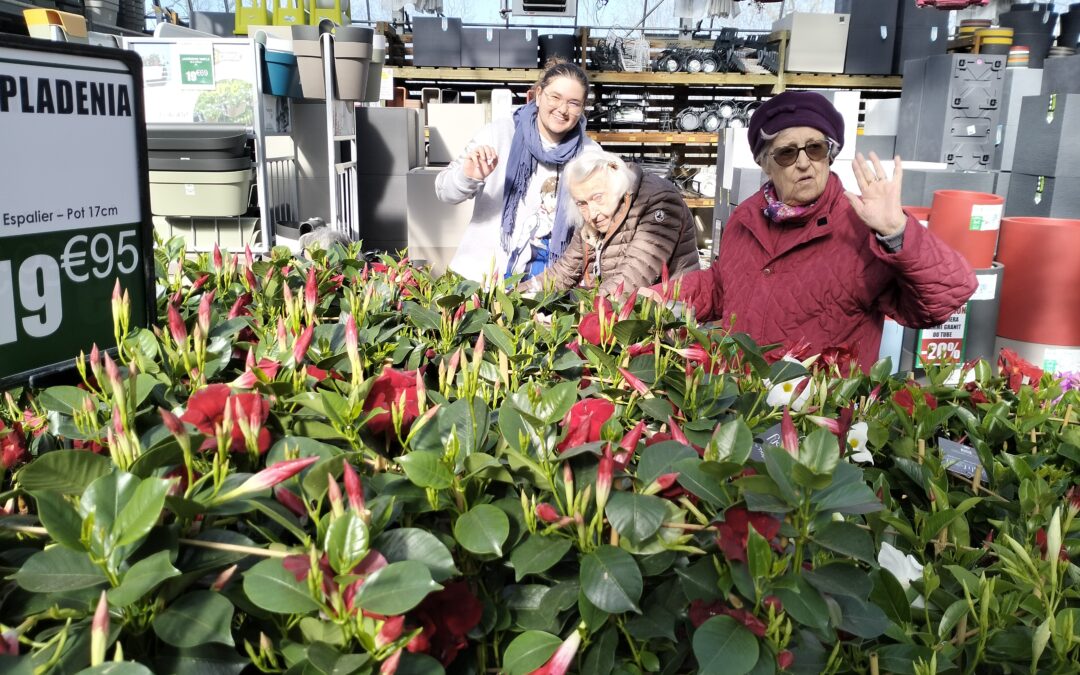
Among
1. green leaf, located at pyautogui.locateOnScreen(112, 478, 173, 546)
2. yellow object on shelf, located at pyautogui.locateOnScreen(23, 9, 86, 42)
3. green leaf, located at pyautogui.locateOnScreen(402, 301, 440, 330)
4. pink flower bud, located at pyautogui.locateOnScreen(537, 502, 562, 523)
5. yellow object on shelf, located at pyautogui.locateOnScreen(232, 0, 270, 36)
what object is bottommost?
pink flower bud, located at pyautogui.locateOnScreen(537, 502, 562, 523)

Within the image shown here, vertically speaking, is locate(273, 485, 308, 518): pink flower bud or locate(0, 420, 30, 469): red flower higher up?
locate(273, 485, 308, 518): pink flower bud

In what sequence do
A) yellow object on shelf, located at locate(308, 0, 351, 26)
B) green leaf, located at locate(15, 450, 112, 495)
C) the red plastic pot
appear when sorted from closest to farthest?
green leaf, located at locate(15, 450, 112, 495) → the red plastic pot → yellow object on shelf, located at locate(308, 0, 351, 26)

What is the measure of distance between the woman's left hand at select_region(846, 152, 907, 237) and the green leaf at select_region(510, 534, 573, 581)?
1435 millimetres

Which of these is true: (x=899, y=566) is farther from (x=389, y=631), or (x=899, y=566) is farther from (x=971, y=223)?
(x=971, y=223)

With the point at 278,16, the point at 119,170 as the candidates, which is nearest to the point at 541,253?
the point at 119,170

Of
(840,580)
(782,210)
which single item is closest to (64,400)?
(840,580)

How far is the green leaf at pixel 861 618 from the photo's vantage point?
0.51 meters

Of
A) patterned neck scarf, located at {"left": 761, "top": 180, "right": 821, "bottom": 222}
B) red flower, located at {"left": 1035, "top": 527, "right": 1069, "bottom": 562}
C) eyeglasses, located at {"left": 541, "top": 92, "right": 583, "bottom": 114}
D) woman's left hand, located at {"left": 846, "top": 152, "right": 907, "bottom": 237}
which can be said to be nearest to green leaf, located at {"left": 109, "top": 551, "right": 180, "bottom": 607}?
red flower, located at {"left": 1035, "top": 527, "right": 1069, "bottom": 562}

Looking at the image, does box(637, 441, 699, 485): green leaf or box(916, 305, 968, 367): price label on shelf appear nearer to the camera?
box(637, 441, 699, 485): green leaf

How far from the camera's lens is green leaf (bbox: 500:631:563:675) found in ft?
1.61

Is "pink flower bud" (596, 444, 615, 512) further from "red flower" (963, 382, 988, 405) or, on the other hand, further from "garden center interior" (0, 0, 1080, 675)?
"red flower" (963, 382, 988, 405)

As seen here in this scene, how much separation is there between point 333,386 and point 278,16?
4921 mm

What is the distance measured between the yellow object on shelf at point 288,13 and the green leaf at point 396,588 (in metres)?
5.20

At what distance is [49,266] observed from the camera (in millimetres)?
816
